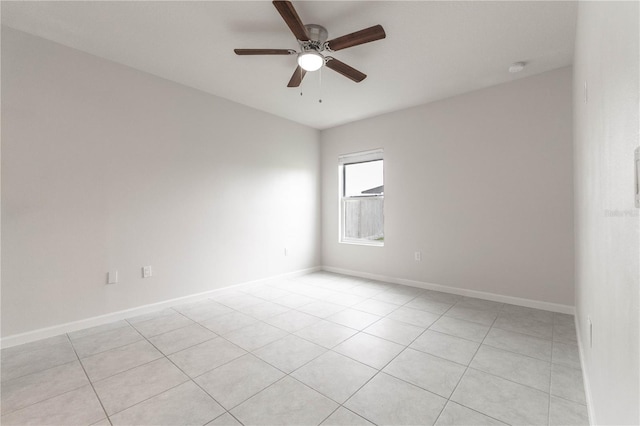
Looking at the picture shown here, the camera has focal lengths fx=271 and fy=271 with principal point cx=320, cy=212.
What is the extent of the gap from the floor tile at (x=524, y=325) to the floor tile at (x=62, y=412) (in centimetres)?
325

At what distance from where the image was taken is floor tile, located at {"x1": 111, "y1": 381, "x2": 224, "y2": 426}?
1.50 meters

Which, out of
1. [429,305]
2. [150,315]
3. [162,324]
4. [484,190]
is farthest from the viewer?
[484,190]

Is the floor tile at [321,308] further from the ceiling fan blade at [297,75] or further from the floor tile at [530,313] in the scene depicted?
the ceiling fan blade at [297,75]

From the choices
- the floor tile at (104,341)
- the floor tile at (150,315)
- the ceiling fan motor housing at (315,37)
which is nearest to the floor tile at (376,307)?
the floor tile at (150,315)

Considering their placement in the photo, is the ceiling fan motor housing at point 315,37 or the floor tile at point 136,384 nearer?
the floor tile at point 136,384

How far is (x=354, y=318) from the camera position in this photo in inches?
114

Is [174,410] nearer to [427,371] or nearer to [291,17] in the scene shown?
[427,371]

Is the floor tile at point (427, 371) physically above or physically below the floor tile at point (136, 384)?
above

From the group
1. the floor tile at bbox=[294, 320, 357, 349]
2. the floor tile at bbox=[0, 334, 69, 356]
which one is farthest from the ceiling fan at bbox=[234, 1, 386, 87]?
the floor tile at bbox=[0, 334, 69, 356]

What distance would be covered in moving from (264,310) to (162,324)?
105 centimetres

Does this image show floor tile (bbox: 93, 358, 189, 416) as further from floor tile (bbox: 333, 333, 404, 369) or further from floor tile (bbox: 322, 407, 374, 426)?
floor tile (bbox: 333, 333, 404, 369)

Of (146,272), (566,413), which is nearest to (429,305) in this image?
(566,413)

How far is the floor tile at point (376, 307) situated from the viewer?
307 cm

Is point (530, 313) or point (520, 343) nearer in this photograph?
point (520, 343)
